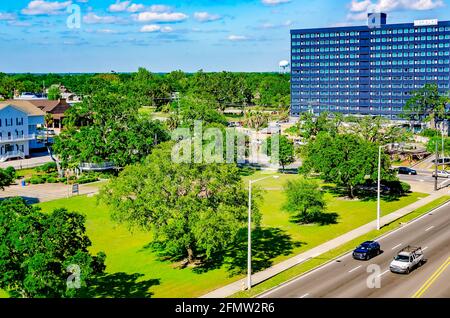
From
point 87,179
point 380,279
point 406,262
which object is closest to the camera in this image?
point 380,279

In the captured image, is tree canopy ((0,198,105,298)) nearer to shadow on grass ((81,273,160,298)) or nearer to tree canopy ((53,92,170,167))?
shadow on grass ((81,273,160,298))

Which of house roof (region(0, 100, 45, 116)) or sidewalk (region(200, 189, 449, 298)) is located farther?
house roof (region(0, 100, 45, 116))

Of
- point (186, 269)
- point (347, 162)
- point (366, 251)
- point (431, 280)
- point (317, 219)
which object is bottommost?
point (186, 269)

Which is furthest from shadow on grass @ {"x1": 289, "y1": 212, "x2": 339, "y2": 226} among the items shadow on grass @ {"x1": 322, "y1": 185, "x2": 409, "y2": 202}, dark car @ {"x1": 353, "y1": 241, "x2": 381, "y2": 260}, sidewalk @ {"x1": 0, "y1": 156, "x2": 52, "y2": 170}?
sidewalk @ {"x1": 0, "y1": 156, "x2": 52, "y2": 170}

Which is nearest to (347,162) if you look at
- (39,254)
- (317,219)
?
(317,219)

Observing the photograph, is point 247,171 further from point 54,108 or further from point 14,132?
point 54,108

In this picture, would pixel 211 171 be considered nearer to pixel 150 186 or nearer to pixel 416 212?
pixel 150 186

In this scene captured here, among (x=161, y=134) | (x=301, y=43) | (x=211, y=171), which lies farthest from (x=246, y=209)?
(x=301, y=43)
